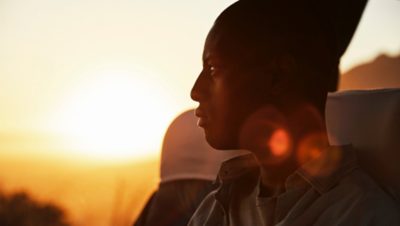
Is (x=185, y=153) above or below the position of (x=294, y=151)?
below

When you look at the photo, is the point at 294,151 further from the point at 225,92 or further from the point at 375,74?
the point at 375,74

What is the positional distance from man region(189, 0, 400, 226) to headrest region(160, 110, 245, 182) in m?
1.12

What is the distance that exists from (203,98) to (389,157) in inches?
18.2

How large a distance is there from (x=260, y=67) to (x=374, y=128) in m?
0.34

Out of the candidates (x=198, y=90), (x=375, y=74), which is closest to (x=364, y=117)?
(x=198, y=90)

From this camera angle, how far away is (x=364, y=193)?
1.26 metres

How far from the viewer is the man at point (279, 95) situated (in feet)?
4.44

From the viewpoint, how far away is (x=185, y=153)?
8.59ft

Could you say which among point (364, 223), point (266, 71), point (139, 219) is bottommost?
point (139, 219)

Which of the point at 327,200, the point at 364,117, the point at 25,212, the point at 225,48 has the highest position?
the point at 225,48

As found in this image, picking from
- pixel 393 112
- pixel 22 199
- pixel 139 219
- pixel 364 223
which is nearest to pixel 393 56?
pixel 393 112

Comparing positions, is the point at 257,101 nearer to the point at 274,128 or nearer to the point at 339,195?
the point at 274,128

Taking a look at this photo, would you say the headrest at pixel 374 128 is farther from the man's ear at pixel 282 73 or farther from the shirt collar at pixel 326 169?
the man's ear at pixel 282 73

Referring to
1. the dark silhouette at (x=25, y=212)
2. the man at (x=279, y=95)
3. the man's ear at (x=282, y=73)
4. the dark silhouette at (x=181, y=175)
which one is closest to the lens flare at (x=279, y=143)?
the man at (x=279, y=95)
